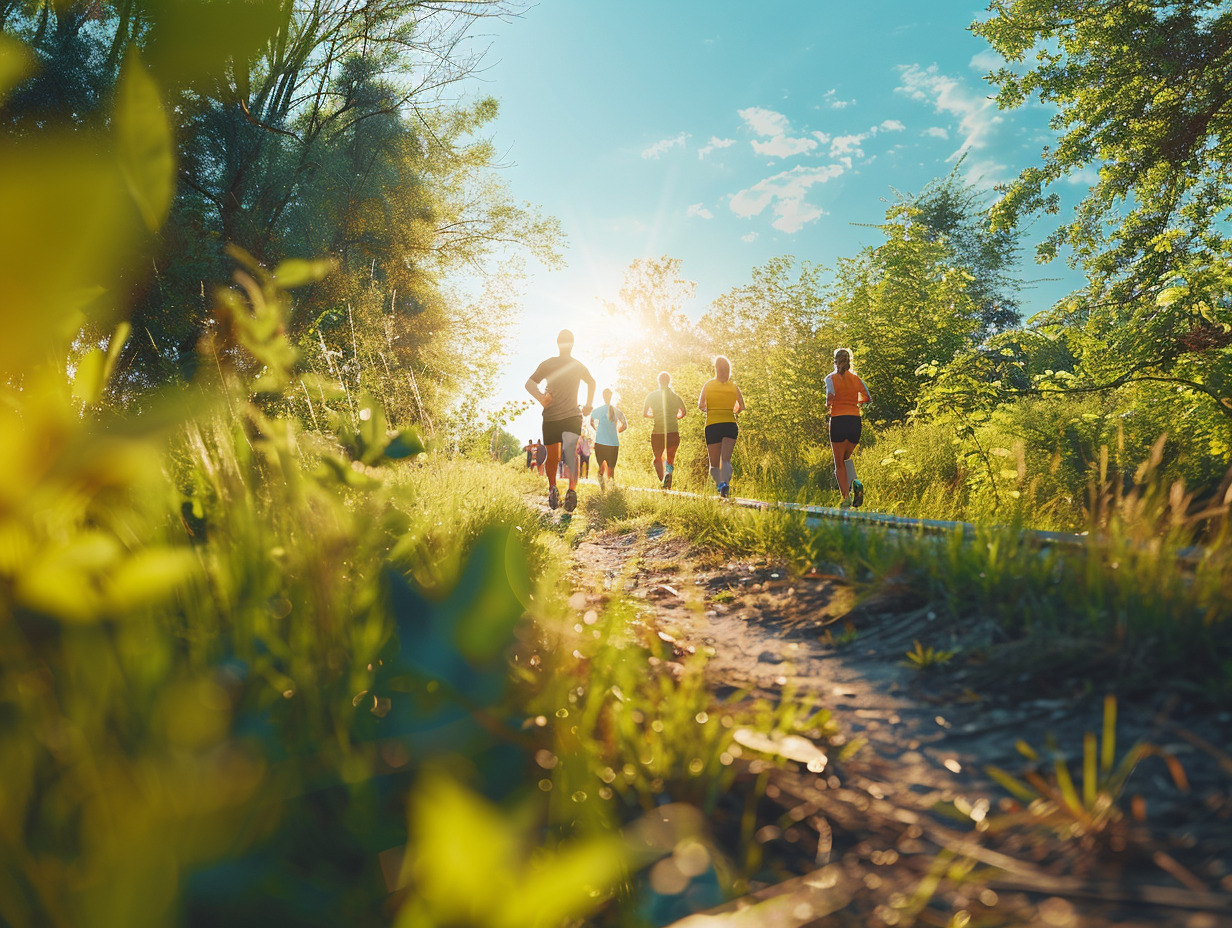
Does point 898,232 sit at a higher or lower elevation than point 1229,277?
higher

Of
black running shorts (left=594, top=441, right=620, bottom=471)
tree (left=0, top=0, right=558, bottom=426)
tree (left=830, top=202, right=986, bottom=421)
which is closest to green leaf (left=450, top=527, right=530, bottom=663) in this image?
tree (left=0, top=0, right=558, bottom=426)

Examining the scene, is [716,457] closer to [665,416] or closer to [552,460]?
[665,416]

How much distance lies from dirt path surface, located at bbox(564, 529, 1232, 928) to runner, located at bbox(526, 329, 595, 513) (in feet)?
21.4

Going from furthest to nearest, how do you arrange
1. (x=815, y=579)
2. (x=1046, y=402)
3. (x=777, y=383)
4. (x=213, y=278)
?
(x=777, y=383)
(x=213, y=278)
(x=1046, y=402)
(x=815, y=579)

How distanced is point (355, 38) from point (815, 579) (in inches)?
675

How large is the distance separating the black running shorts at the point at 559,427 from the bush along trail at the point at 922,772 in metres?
6.29

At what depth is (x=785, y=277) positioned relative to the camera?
56.7ft

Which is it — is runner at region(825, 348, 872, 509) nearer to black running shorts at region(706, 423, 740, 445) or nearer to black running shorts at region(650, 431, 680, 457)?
black running shorts at region(706, 423, 740, 445)

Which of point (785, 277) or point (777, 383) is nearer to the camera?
point (777, 383)

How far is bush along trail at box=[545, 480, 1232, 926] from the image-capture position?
3.89 ft

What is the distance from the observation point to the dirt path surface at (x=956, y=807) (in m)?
1.16

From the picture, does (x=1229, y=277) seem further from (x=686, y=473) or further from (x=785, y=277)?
(x=785, y=277)

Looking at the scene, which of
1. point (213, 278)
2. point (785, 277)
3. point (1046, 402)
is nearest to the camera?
point (1046, 402)

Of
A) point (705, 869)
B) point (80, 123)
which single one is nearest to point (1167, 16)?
point (705, 869)
